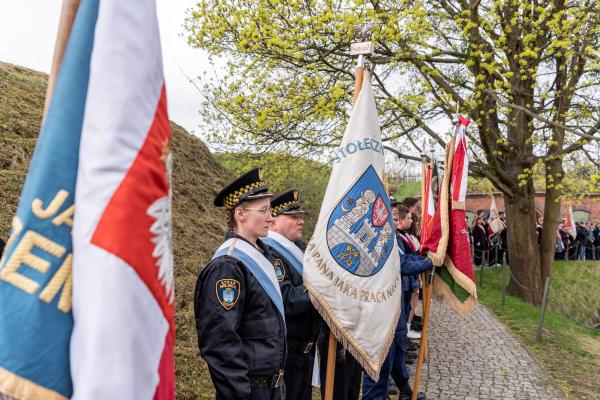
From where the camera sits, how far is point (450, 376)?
22.8ft

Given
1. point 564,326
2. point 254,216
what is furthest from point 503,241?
point 254,216

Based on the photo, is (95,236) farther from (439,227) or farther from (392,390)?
(392,390)

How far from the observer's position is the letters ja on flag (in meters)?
1.14

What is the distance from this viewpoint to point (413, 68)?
1262cm

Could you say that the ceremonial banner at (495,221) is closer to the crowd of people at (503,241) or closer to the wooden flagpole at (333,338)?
the crowd of people at (503,241)

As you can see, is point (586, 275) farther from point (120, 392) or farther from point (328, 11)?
point (120, 392)

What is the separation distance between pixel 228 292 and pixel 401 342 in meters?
3.28

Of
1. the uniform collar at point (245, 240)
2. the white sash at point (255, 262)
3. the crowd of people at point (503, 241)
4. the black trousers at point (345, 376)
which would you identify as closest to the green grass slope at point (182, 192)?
the black trousers at point (345, 376)

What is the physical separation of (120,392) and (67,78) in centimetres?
73

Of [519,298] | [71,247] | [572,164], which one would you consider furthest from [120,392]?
[572,164]

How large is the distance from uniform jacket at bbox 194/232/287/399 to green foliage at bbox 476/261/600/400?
5.39m

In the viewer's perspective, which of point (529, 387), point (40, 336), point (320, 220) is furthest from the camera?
point (529, 387)

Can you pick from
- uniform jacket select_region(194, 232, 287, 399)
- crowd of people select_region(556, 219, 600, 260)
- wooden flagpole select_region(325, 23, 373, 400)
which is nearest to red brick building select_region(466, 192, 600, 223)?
crowd of people select_region(556, 219, 600, 260)

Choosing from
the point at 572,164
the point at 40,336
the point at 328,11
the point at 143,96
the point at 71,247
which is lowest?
the point at 40,336
